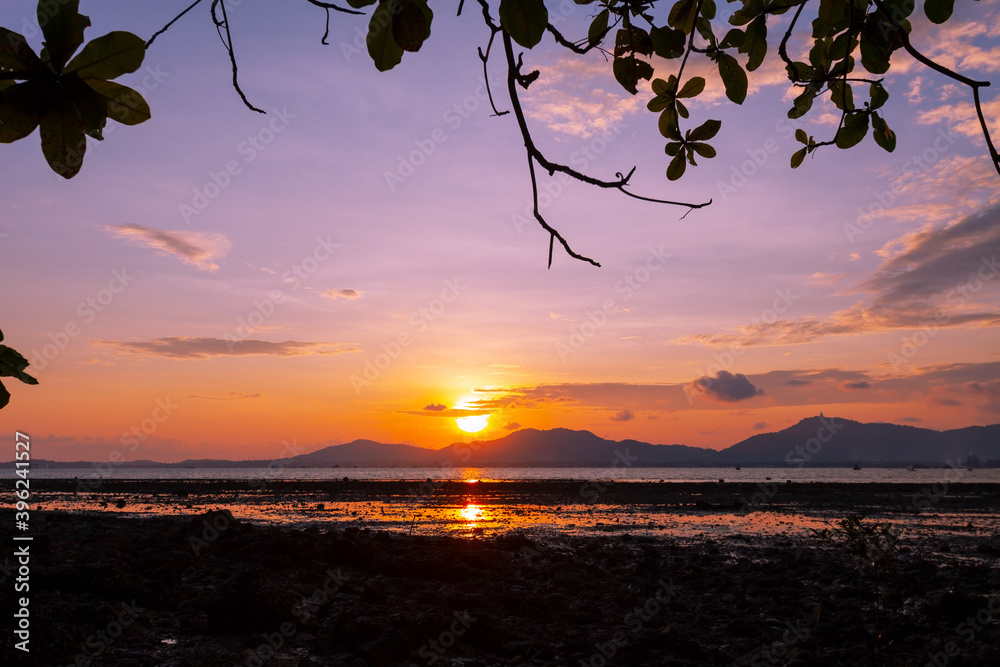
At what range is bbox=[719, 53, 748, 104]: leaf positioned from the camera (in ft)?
5.86

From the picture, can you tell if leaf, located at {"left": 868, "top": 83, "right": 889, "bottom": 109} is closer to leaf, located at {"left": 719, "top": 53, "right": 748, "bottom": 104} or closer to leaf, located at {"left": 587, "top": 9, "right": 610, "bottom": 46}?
leaf, located at {"left": 719, "top": 53, "right": 748, "bottom": 104}

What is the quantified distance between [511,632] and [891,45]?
745cm

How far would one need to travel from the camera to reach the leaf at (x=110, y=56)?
1.08 m

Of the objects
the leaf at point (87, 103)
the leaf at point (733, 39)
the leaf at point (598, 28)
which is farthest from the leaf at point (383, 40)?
the leaf at point (733, 39)

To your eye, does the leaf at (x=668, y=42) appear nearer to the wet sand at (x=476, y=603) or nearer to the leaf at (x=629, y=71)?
the leaf at (x=629, y=71)

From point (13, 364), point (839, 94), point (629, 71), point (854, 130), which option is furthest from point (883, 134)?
point (13, 364)

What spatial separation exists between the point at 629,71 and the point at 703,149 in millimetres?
342

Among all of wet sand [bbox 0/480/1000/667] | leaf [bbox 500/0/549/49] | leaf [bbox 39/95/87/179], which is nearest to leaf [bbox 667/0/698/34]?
leaf [bbox 500/0/549/49]

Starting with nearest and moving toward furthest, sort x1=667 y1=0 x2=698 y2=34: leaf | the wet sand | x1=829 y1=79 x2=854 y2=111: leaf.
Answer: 1. x1=667 y1=0 x2=698 y2=34: leaf
2. x1=829 y1=79 x2=854 y2=111: leaf
3. the wet sand

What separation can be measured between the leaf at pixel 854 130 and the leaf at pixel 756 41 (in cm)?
36

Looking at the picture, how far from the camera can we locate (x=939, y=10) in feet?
5.10

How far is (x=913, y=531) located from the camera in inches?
826

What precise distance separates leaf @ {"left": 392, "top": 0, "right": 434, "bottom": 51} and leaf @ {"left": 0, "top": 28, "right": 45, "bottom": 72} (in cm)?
63

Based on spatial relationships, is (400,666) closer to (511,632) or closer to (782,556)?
(511,632)
